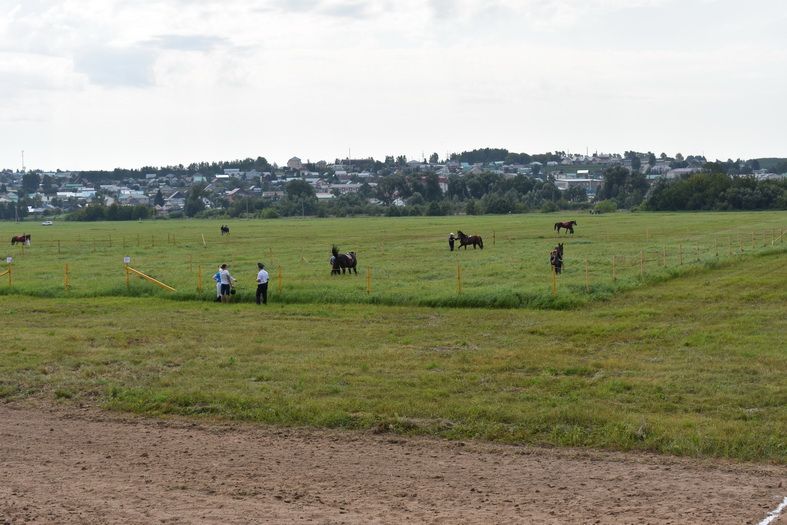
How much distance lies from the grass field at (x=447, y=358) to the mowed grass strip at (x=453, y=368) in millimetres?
48

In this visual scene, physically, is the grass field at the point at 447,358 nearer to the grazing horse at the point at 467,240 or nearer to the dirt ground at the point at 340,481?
the dirt ground at the point at 340,481

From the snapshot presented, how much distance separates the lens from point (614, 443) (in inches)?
587

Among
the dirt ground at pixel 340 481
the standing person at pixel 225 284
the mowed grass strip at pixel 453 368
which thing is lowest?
the dirt ground at pixel 340 481

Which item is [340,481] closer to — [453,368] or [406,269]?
[453,368]

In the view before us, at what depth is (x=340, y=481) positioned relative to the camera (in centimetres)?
1330

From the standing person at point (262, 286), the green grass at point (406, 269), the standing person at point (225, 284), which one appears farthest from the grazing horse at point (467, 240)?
the standing person at point (262, 286)

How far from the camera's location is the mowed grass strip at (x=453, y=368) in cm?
1588

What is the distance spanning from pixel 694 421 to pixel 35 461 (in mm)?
9338

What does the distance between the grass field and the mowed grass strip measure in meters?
0.05

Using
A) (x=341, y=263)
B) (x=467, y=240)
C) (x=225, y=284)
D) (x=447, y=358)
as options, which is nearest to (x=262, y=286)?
(x=225, y=284)

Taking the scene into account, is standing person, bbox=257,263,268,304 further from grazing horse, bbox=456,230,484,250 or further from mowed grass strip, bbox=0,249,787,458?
grazing horse, bbox=456,230,484,250

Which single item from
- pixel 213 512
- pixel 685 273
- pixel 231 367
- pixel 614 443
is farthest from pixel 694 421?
pixel 685 273

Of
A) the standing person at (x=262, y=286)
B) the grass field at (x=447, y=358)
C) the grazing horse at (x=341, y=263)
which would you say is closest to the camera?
the grass field at (x=447, y=358)

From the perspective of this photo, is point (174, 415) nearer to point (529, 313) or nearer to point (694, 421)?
point (694, 421)
